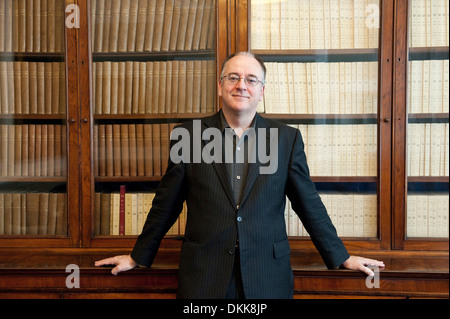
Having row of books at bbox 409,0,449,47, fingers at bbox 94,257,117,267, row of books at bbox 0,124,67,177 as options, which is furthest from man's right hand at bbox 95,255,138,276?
row of books at bbox 409,0,449,47

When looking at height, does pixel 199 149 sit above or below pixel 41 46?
below

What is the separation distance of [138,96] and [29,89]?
1.87 ft

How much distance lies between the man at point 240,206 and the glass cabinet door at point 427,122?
0.64 metres

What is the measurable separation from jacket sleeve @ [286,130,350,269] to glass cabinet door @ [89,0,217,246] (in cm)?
68

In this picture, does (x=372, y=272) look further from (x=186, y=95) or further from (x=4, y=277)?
(x=4, y=277)

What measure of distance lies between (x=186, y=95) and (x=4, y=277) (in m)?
1.24

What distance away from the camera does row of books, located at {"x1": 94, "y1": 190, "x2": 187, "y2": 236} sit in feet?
7.11

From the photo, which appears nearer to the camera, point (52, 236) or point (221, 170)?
point (221, 170)

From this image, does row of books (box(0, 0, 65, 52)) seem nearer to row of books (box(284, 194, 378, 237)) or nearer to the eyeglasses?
the eyeglasses

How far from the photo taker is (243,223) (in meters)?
1.56
